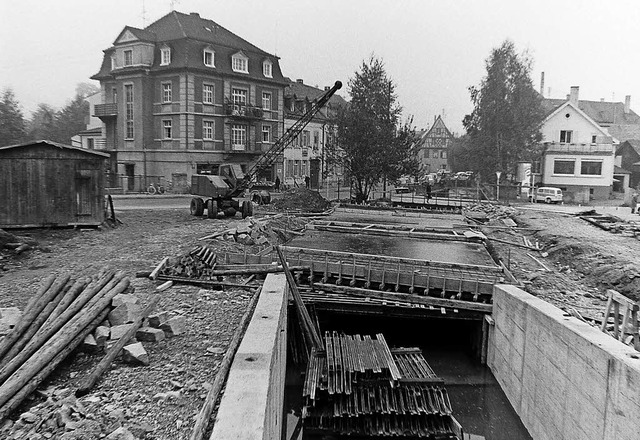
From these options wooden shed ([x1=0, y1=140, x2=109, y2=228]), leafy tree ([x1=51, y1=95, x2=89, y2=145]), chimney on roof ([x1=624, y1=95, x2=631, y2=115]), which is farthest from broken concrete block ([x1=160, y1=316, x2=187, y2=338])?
chimney on roof ([x1=624, y1=95, x2=631, y2=115])

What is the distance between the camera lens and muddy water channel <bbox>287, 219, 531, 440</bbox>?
12.3 meters

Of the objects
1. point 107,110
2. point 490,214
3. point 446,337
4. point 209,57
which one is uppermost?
point 209,57

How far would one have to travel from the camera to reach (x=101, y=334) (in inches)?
332

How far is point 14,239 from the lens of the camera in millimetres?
16672

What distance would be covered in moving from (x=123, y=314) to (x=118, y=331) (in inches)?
19.6

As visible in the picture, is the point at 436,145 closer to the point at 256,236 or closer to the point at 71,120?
the point at 71,120

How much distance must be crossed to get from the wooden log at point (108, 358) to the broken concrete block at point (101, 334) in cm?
26

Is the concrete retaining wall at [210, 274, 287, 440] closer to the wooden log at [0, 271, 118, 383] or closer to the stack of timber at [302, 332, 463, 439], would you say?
the stack of timber at [302, 332, 463, 439]

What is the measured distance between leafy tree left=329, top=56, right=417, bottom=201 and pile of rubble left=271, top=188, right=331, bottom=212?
13.9 ft

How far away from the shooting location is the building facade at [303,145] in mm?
52344

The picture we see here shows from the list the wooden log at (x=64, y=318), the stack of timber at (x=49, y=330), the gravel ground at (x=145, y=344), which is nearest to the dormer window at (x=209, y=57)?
the gravel ground at (x=145, y=344)

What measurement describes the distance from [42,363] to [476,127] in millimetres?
47564

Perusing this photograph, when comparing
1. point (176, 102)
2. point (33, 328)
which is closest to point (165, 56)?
point (176, 102)

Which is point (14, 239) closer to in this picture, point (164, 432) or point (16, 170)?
point (16, 170)
